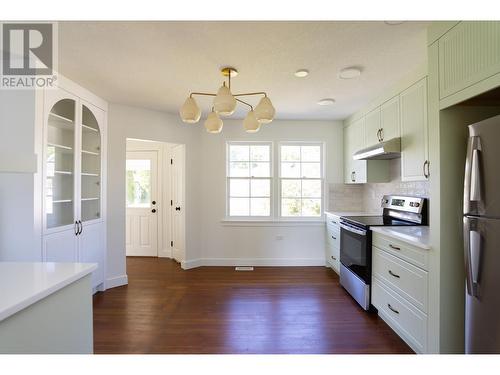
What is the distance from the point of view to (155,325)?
228cm

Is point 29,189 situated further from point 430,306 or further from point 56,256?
point 430,306

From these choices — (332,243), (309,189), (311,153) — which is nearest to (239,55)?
(311,153)

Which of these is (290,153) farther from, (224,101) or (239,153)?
(224,101)

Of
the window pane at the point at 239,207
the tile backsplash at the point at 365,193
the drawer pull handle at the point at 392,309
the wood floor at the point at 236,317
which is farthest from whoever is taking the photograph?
the window pane at the point at 239,207

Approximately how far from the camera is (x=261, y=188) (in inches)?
165

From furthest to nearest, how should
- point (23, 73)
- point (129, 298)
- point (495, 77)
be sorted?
1. point (129, 298)
2. point (23, 73)
3. point (495, 77)

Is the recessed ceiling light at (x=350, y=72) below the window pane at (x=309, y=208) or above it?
above

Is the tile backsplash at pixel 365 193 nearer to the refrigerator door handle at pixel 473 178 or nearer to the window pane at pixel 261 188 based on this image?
the window pane at pixel 261 188

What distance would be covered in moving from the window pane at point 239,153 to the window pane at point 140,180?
5.63ft

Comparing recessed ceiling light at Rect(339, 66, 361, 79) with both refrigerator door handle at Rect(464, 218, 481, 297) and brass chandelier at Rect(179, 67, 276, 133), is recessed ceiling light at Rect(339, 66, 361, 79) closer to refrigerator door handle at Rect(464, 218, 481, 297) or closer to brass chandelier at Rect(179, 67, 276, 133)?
brass chandelier at Rect(179, 67, 276, 133)

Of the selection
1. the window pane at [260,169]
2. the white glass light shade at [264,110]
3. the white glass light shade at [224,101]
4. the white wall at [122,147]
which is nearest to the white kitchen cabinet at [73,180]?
the white wall at [122,147]

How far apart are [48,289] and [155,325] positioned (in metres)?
1.58

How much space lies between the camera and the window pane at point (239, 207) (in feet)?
13.7
